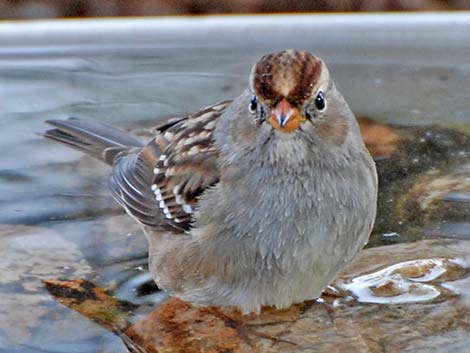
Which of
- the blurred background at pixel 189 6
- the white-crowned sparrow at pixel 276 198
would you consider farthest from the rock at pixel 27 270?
the blurred background at pixel 189 6

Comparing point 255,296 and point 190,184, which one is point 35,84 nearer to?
point 190,184

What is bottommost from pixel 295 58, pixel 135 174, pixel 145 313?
pixel 145 313

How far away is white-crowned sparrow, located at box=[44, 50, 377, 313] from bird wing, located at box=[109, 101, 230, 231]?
0.01 metres

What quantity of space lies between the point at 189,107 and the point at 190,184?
115cm

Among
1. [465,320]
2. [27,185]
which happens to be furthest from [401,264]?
[27,185]

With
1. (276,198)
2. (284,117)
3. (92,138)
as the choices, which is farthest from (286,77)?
(92,138)

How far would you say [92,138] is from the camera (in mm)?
4078

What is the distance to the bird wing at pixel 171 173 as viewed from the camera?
338cm

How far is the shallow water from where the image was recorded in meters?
3.51

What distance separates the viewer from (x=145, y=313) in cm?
327

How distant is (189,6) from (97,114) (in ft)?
7.92

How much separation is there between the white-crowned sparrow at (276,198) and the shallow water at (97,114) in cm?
29

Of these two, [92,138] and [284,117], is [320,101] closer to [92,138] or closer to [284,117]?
[284,117]

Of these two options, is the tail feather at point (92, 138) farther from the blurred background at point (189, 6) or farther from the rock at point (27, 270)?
the blurred background at point (189, 6)
